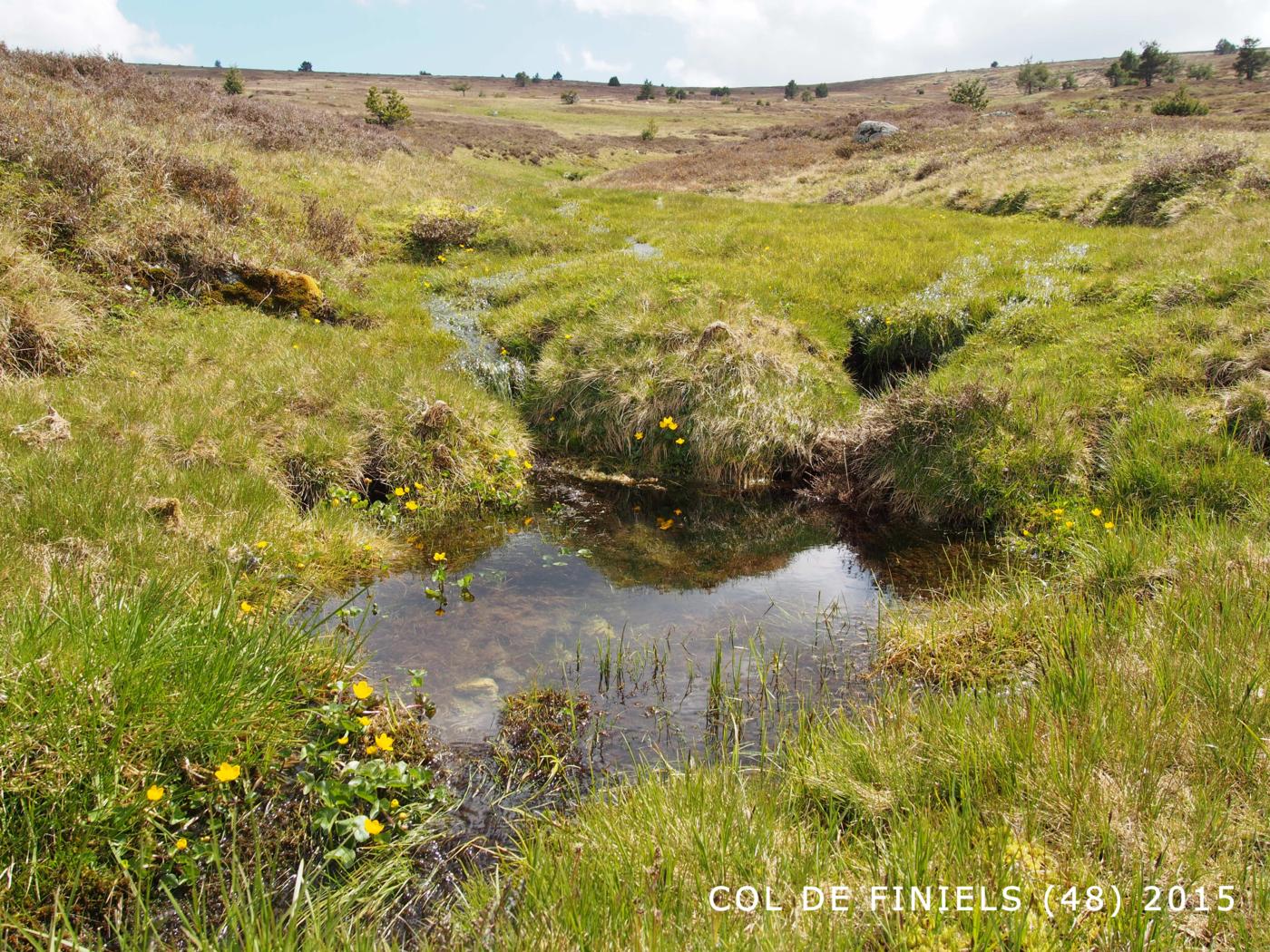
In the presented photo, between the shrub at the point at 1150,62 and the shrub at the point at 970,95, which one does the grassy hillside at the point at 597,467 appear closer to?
the shrub at the point at 970,95

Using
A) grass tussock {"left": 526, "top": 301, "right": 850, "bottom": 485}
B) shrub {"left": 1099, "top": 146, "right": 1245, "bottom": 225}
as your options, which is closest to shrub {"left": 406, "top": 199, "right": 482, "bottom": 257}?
grass tussock {"left": 526, "top": 301, "right": 850, "bottom": 485}

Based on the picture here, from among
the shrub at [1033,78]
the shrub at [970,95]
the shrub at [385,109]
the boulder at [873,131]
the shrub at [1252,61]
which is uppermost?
the shrub at [1033,78]

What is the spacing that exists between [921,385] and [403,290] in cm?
1067

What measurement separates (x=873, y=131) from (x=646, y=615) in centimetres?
3974

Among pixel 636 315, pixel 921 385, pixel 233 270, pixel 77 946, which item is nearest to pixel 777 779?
pixel 77 946

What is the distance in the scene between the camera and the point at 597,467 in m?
10.2

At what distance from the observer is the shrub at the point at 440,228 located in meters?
17.6

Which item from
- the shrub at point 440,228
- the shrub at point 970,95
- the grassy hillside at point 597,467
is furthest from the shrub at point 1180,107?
the shrub at point 440,228

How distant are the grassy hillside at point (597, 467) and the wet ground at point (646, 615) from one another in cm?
47

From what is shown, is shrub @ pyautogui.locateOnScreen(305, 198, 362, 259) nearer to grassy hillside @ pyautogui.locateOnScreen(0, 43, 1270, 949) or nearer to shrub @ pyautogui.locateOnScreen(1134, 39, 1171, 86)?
grassy hillside @ pyautogui.locateOnScreen(0, 43, 1270, 949)

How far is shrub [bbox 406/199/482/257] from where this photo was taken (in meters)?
17.6

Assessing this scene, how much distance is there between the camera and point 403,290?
14.3 metres

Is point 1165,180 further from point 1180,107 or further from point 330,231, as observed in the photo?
point 1180,107

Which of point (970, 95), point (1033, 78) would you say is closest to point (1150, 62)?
point (1033, 78)
